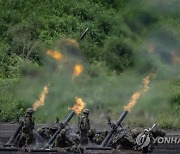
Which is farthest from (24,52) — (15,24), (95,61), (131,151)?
(131,151)

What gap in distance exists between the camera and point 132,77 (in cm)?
3762

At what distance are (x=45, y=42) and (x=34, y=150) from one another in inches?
948

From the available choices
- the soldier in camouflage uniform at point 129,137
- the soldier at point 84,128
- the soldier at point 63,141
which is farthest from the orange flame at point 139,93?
the soldier at point 63,141

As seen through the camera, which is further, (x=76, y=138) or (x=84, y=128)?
(x=76, y=138)

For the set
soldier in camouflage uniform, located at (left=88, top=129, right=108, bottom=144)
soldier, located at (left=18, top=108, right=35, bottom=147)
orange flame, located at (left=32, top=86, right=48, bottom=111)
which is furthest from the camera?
orange flame, located at (left=32, top=86, right=48, bottom=111)

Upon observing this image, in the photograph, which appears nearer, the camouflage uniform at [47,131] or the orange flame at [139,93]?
the camouflage uniform at [47,131]

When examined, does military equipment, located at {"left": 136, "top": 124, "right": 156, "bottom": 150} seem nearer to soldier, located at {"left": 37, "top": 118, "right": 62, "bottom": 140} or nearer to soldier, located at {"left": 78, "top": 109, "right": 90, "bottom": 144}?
soldier, located at {"left": 78, "top": 109, "right": 90, "bottom": 144}

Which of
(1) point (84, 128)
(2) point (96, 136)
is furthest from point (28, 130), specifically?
(2) point (96, 136)

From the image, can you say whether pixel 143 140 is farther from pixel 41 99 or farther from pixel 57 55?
pixel 57 55

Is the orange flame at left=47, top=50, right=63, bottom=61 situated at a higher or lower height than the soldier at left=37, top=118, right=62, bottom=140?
higher

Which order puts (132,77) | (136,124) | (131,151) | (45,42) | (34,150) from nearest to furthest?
(34,150)
(131,151)
(136,124)
(132,77)
(45,42)

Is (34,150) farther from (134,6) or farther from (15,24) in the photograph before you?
(15,24)

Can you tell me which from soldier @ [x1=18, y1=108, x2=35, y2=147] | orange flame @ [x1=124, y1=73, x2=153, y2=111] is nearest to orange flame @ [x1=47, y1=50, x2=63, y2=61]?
orange flame @ [x1=124, y1=73, x2=153, y2=111]

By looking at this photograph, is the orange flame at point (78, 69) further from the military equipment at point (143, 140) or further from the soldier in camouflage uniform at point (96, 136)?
the military equipment at point (143, 140)
